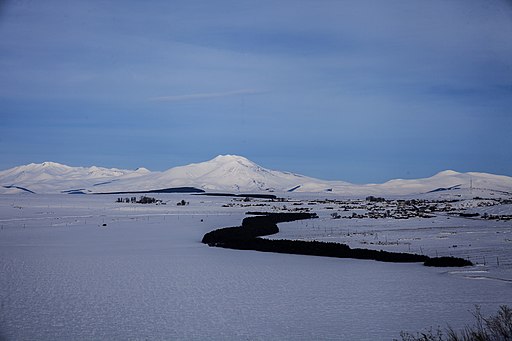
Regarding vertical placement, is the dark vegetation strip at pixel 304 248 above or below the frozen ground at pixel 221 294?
above

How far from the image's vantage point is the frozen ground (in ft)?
31.0

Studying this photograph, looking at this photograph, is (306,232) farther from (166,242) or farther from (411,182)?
(411,182)

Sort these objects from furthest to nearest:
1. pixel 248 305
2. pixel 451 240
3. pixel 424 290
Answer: pixel 451 240
pixel 424 290
pixel 248 305

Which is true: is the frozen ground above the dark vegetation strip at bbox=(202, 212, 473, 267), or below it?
below

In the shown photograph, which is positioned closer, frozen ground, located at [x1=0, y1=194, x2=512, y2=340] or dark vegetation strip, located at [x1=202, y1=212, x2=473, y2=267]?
frozen ground, located at [x1=0, y1=194, x2=512, y2=340]

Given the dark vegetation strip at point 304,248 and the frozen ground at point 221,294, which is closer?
the frozen ground at point 221,294

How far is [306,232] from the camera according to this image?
28.9 m

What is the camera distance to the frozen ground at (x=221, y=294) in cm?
944

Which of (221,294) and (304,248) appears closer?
(221,294)

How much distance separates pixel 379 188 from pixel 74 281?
156 m

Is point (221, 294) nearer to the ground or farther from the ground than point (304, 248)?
nearer to the ground

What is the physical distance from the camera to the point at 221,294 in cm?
1230

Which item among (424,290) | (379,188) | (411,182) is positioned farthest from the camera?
(411,182)

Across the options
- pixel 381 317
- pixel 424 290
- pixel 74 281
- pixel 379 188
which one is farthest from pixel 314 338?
pixel 379 188
